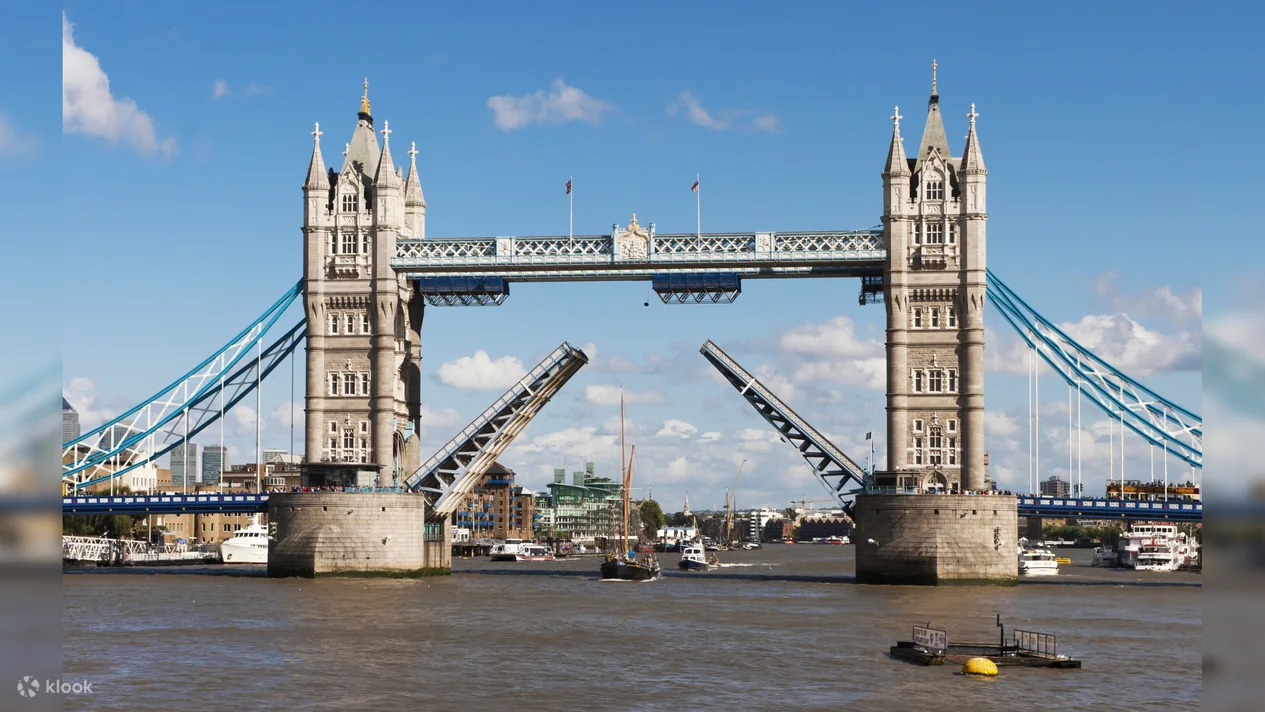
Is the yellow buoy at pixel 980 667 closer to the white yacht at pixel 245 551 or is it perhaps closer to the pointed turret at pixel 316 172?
the pointed turret at pixel 316 172

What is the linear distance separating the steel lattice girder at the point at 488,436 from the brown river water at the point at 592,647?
366 inches

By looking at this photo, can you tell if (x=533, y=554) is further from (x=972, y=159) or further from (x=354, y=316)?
(x=972, y=159)

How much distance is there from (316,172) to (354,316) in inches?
396

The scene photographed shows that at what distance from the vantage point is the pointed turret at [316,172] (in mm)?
94812

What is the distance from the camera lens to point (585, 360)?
9238cm

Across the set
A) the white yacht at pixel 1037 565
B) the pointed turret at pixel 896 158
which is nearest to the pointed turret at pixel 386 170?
the pointed turret at pixel 896 158

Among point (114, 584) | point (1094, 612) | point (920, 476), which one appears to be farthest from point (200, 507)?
point (1094, 612)

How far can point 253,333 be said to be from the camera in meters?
96.0

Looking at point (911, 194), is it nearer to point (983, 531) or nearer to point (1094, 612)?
point (983, 531)

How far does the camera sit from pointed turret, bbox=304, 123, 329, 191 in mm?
94812

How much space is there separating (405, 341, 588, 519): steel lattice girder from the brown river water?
366 inches

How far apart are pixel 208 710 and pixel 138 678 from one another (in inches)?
262
